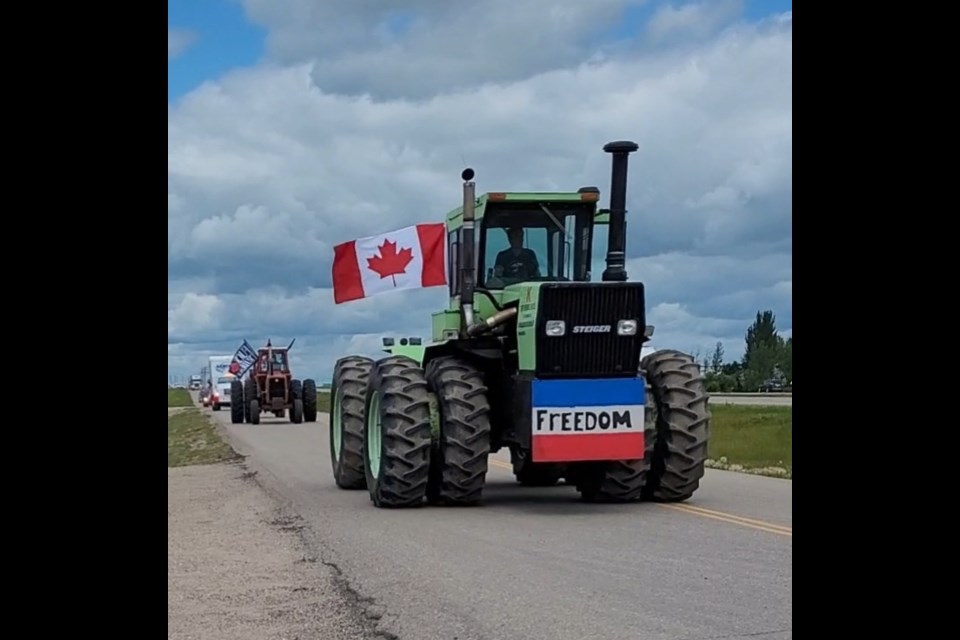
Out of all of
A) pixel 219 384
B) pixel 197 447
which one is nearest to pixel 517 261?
pixel 197 447

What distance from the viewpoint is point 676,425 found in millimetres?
13188

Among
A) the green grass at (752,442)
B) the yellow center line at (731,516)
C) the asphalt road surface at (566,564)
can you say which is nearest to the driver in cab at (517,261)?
the asphalt road surface at (566,564)

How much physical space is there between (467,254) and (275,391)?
30176 millimetres

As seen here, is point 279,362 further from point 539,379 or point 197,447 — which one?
point 539,379

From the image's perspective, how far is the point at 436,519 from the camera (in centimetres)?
1229

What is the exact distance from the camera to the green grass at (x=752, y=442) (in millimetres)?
20844

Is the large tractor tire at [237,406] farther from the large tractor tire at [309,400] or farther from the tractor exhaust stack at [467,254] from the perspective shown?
the tractor exhaust stack at [467,254]

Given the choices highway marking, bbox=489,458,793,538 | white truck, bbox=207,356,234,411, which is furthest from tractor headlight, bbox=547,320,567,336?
white truck, bbox=207,356,234,411

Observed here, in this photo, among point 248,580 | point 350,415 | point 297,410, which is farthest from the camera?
point 297,410

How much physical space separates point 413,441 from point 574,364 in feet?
5.94

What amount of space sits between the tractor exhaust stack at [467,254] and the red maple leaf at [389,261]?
149 cm
